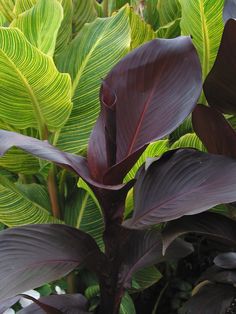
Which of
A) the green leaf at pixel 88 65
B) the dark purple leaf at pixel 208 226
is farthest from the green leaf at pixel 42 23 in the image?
the dark purple leaf at pixel 208 226

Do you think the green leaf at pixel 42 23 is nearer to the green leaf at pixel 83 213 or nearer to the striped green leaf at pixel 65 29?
the striped green leaf at pixel 65 29

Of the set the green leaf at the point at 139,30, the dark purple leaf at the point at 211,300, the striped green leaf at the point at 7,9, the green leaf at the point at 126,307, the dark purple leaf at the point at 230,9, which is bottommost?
the green leaf at the point at 126,307

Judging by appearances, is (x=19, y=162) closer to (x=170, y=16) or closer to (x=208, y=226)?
(x=208, y=226)

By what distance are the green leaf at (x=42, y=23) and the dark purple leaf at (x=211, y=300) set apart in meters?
0.62

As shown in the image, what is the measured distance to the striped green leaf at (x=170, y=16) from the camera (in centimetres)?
146

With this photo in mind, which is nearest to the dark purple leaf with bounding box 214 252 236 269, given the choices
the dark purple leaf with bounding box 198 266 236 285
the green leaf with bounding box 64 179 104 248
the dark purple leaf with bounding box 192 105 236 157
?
the dark purple leaf with bounding box 198 266 236 285

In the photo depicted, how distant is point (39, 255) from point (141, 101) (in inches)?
12.7

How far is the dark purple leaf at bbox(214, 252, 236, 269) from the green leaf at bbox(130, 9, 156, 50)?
632 mm

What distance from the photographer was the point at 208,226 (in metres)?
0.95

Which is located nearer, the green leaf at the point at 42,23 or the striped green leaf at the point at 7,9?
the green leaf at the point at 42,23

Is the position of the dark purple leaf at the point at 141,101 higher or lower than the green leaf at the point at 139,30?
lower

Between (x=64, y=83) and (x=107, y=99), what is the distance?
0.23 meters

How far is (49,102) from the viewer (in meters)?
1.09

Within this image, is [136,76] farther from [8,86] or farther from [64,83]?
[8,86]
